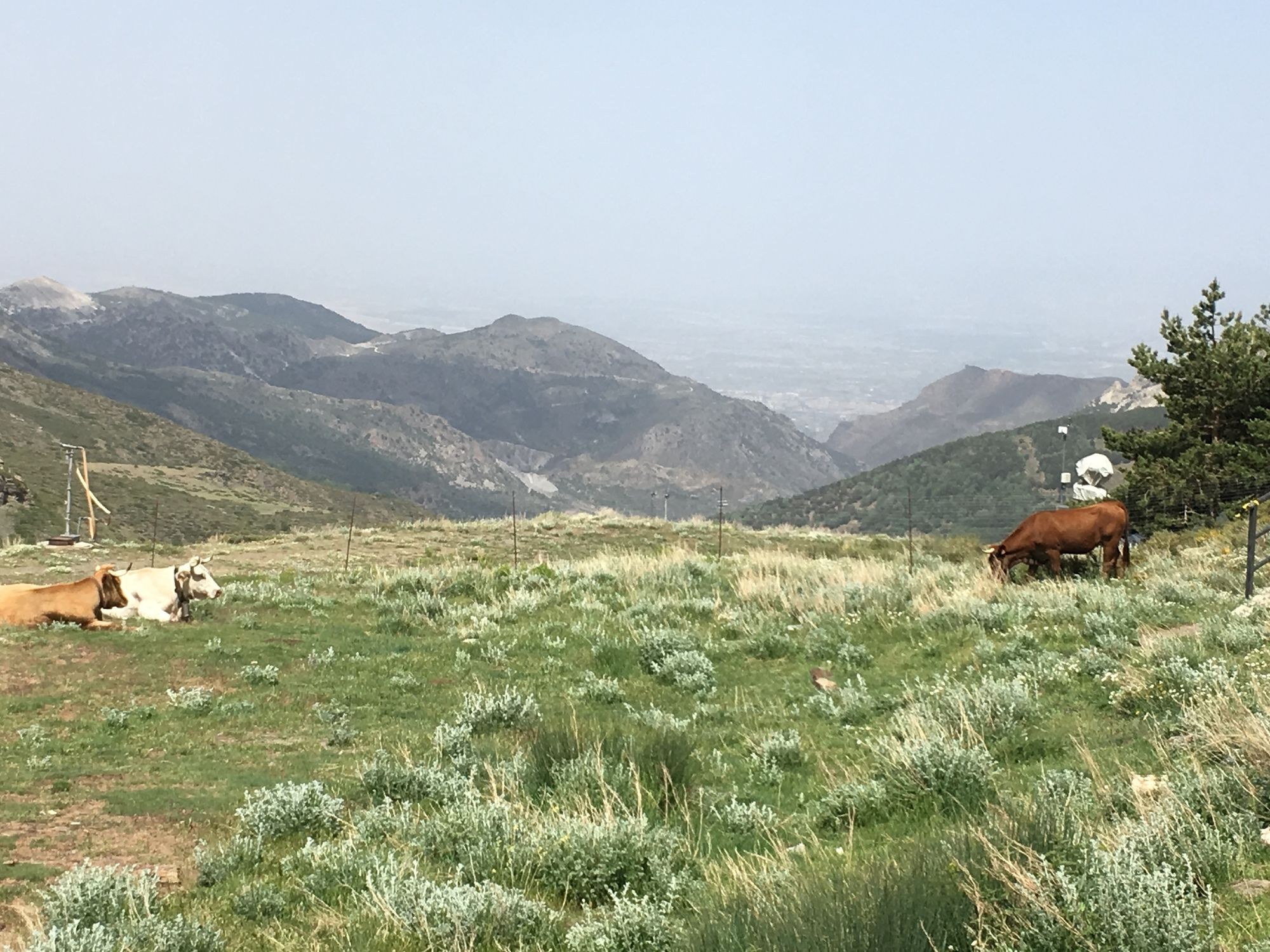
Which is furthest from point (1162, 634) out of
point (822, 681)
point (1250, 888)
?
point (1250, 888)

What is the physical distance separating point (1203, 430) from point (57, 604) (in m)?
32.4

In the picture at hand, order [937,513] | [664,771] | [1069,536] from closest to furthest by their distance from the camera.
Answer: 1. [664,771]
2. [1069,536]
3. [937,513]

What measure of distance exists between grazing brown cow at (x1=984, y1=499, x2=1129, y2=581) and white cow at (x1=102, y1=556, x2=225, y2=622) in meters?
14.6

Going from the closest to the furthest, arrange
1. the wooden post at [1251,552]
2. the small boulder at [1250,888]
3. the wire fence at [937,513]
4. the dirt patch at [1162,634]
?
the small boulder at [1250,888], the dirt patch at [1162,634], the wooden post at [1251,552], the wire fence at [937,513]

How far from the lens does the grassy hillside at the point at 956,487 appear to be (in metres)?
84.3

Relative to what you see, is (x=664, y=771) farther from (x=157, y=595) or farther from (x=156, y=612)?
(x=157, y=595)

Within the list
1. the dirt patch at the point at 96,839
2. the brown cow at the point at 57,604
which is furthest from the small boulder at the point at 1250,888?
the brown cow at the point at 57,604

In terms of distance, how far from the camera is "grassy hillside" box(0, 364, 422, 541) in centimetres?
6112

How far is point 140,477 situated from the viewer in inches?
3100

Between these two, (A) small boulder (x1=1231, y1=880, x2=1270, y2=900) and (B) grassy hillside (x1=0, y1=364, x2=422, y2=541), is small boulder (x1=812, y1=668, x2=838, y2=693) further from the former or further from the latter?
(B) grassy hillside (x1=0, y1=364, x2=422, y2=541)

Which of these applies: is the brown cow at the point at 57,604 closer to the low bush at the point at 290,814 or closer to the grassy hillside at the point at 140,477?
the low bush at the point at 290,814

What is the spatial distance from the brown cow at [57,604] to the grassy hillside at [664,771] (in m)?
0.52

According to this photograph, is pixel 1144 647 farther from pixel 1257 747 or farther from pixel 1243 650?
pixel 1257 747

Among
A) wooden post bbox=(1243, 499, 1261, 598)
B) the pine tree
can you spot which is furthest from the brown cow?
the pine tree
